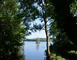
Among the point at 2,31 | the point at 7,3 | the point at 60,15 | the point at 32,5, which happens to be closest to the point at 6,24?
the point at 2,31

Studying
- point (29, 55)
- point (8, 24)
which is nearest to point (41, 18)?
point (8, 24)

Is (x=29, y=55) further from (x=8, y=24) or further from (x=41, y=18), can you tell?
(x=41, y=18)

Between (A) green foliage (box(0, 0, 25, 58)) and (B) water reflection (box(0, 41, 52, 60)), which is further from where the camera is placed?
(B) water reflection (box(0, 41, 52, 60))

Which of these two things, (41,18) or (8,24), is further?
(8,24)

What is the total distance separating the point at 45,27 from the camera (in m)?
14.6

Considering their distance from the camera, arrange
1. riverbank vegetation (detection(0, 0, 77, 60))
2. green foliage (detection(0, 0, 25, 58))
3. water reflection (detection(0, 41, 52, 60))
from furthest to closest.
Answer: water reflection (detection(0, 41, 52, 60)) → green foliage (detection(0, 0, 25, 58)) → riverbank vegetation (detection(0, 0, 77, 60))

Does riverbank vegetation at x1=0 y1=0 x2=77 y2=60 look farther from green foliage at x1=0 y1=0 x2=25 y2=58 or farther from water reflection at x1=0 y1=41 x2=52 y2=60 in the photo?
water reflection at x1=0 y1=41 x2=52 y2=60

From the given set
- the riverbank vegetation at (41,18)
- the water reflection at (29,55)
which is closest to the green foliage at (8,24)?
the riverbank vegetation at (41,18)

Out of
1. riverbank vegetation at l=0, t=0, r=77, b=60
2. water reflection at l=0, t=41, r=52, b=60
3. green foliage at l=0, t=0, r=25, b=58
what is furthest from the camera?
water reflection at l=0, t=41, r=52, b=60

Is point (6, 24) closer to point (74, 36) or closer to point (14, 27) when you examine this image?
point (14, 27)

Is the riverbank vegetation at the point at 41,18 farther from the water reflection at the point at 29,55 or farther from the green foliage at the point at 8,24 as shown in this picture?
the water reflection at the point at 29,55

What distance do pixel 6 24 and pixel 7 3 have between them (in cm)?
452

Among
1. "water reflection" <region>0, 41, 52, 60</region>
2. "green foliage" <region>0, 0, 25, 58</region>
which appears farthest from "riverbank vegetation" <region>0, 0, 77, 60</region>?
"water reflection" <region>0, 41, 52, 60</region>

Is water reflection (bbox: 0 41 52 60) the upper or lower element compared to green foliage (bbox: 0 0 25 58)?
lower
